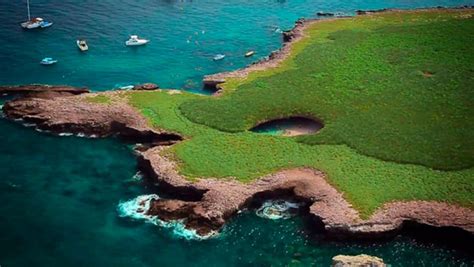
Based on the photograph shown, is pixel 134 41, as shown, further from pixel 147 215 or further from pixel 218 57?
pixel 147 215

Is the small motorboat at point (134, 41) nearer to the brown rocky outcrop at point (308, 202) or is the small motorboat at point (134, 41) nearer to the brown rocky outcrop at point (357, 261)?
the brown rocky outcrop at point (308, 202)

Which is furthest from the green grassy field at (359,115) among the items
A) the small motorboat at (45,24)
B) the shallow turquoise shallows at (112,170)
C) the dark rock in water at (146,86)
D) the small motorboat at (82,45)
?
the small motorboat at (45,24)

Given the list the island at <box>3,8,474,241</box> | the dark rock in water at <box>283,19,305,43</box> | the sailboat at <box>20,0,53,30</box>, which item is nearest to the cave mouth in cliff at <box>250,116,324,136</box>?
the island at <box>3,8,474,241</box>

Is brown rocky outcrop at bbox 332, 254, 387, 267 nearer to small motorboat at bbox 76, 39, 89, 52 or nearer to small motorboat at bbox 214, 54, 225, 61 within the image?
small motorboat at bbox 214, 54, 225, 61

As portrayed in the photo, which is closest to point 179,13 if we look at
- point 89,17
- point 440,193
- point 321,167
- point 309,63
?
point 89,17

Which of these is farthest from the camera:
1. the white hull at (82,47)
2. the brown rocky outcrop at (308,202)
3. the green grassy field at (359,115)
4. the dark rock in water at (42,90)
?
the white hull at (82,47)

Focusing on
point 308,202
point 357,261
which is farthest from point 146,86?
point 357,261
